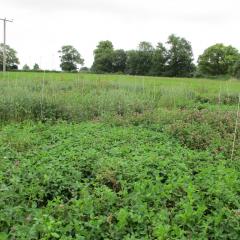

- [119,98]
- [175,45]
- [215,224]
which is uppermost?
[175,45]

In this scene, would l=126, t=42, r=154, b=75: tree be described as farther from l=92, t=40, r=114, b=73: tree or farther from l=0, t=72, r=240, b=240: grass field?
l=0, t=72, r=240, b=240: grass field

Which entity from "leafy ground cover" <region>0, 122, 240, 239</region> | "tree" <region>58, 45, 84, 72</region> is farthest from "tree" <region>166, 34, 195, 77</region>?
"leafy ground cover" <region>0, 122, 240, 239</region>

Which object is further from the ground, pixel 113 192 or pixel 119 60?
pixel 119 60

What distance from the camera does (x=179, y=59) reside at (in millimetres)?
54531

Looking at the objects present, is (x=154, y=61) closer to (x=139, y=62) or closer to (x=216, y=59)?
(x=139, y=62)

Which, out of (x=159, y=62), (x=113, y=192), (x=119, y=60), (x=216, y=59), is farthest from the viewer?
(x=119, y=60)

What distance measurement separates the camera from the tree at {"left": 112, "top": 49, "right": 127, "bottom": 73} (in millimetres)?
59344

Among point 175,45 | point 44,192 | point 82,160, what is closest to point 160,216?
point 44,192

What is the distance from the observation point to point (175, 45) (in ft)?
183

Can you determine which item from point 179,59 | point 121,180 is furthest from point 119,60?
point 121,180

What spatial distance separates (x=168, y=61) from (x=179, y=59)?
1.78 m

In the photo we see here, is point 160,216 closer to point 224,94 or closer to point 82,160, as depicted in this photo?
point 82,160

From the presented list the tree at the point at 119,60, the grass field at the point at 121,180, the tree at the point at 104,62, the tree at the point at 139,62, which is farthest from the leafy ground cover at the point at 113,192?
the tree at the point at 119,60

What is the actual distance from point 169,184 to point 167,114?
5.45m
